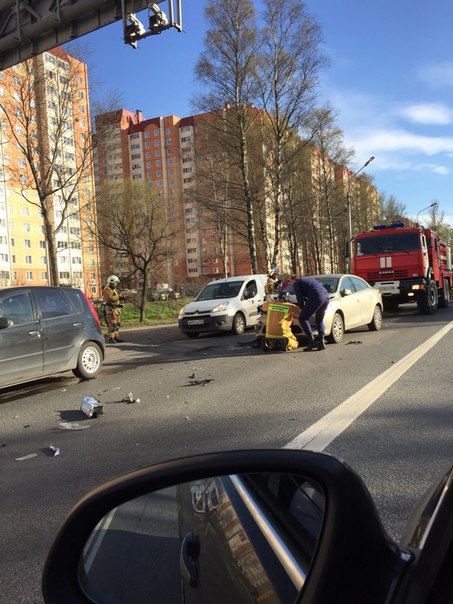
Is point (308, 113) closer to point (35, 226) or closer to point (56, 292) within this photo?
point (56, 292)

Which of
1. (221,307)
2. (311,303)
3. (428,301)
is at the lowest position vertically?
(428,301)

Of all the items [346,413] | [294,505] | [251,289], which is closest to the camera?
[294,505]

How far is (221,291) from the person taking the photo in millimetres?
15500

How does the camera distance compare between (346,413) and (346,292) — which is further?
(346,292)

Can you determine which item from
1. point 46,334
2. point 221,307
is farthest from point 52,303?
point 221,307

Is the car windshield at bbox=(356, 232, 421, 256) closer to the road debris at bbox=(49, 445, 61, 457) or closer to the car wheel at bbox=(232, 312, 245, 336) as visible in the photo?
the car wheel at bbox=(232, 312, 245, 336)

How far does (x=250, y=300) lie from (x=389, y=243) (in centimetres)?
593

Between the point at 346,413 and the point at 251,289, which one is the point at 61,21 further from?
the point at 346,413

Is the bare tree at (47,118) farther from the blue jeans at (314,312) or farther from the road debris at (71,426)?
the road debris at (71,426)

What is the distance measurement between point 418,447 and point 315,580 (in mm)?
3555

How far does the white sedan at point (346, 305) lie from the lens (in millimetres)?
11078

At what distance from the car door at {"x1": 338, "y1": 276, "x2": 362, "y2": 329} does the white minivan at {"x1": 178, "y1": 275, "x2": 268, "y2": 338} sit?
12.0ft

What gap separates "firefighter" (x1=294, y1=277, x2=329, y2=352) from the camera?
32.9 ft

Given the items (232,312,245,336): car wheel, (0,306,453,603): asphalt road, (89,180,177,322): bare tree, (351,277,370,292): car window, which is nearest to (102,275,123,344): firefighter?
(232,312,245,336): car wheel
